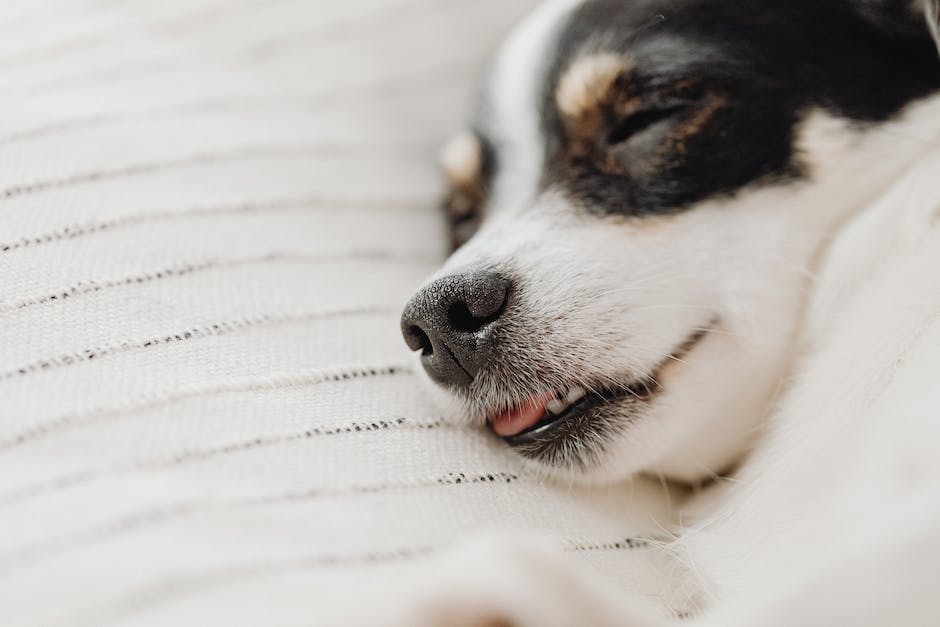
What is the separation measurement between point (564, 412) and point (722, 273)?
0.23 m

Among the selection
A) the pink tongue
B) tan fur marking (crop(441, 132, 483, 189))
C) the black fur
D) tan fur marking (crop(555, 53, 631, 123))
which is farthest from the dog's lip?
tan fur marking (crop(441, 132, 483, 189))

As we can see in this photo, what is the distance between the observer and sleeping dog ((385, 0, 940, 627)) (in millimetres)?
908

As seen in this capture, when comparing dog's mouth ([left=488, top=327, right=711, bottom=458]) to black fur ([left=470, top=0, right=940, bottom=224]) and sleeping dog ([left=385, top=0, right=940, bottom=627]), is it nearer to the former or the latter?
sleeping dog ([left=385, top=0, right=940, bottom=627])

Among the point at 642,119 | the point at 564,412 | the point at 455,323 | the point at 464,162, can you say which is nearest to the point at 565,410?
the point at 564,412

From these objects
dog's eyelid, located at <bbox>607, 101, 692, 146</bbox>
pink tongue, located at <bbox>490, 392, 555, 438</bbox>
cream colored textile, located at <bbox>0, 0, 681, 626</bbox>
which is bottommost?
pink tongue, located at <bbox>490, 392, 555, 438</bbox>

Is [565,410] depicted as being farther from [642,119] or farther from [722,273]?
[642,119]

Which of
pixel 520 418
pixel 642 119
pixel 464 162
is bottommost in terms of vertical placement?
pixel 520 418

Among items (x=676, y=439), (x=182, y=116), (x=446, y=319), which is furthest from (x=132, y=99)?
(x=676, y=439)

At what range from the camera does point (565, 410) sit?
39.6 inches

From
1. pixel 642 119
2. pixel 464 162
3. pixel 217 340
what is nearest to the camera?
pixel 217 340

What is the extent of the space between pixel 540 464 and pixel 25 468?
18.8 inches

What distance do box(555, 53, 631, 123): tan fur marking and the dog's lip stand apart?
0.31 m

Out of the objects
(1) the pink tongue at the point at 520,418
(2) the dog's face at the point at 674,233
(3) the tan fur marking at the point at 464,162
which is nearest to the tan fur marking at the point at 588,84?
(2) the dog's face at the point at 674,233

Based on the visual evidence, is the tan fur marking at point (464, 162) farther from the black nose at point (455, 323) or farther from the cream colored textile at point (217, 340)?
the black nose at point (455, 323)
